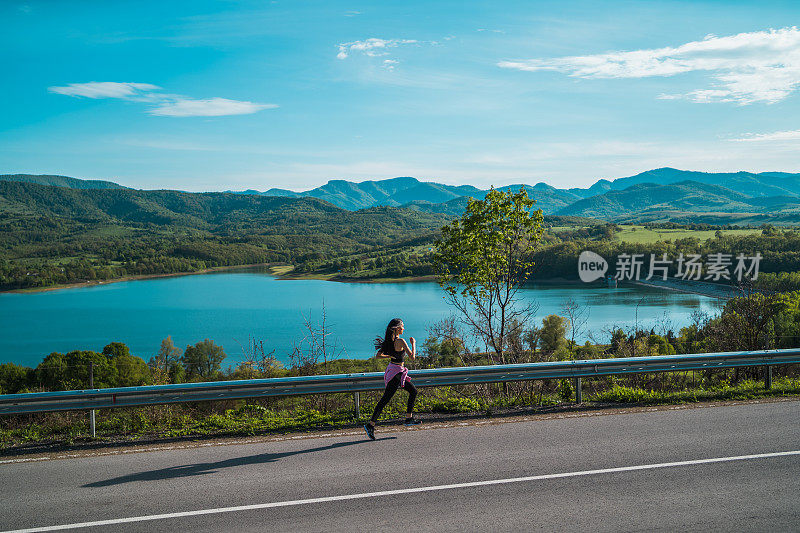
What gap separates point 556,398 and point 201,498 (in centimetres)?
616

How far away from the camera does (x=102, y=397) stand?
7695 mm

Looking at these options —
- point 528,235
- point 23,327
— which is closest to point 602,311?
point 528,235

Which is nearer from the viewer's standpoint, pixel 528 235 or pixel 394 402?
pixel 394 402

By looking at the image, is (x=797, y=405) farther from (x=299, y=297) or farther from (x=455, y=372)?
(x=299, y=297)

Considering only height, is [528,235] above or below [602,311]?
above

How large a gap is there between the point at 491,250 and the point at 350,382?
565 cm

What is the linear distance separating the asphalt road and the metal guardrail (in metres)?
0.88

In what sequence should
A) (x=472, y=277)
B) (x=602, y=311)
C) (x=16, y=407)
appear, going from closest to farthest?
1. (x=16, y=407)
2. (x=472, y=277)
3. (x=602, y=311)

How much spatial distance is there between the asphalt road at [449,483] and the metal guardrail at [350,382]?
88cm

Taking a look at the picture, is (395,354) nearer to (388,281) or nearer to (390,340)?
(390,340)

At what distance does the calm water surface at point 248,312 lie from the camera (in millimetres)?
69625

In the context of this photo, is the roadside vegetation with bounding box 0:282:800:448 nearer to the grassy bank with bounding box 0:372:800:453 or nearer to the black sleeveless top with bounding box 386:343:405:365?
the grassy bank with bounding box 0:372:800:453

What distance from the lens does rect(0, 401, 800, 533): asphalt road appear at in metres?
5.05

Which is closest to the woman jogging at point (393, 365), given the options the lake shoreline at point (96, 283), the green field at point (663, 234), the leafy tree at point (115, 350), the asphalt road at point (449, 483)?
the asphalt road at point (449, 483)
